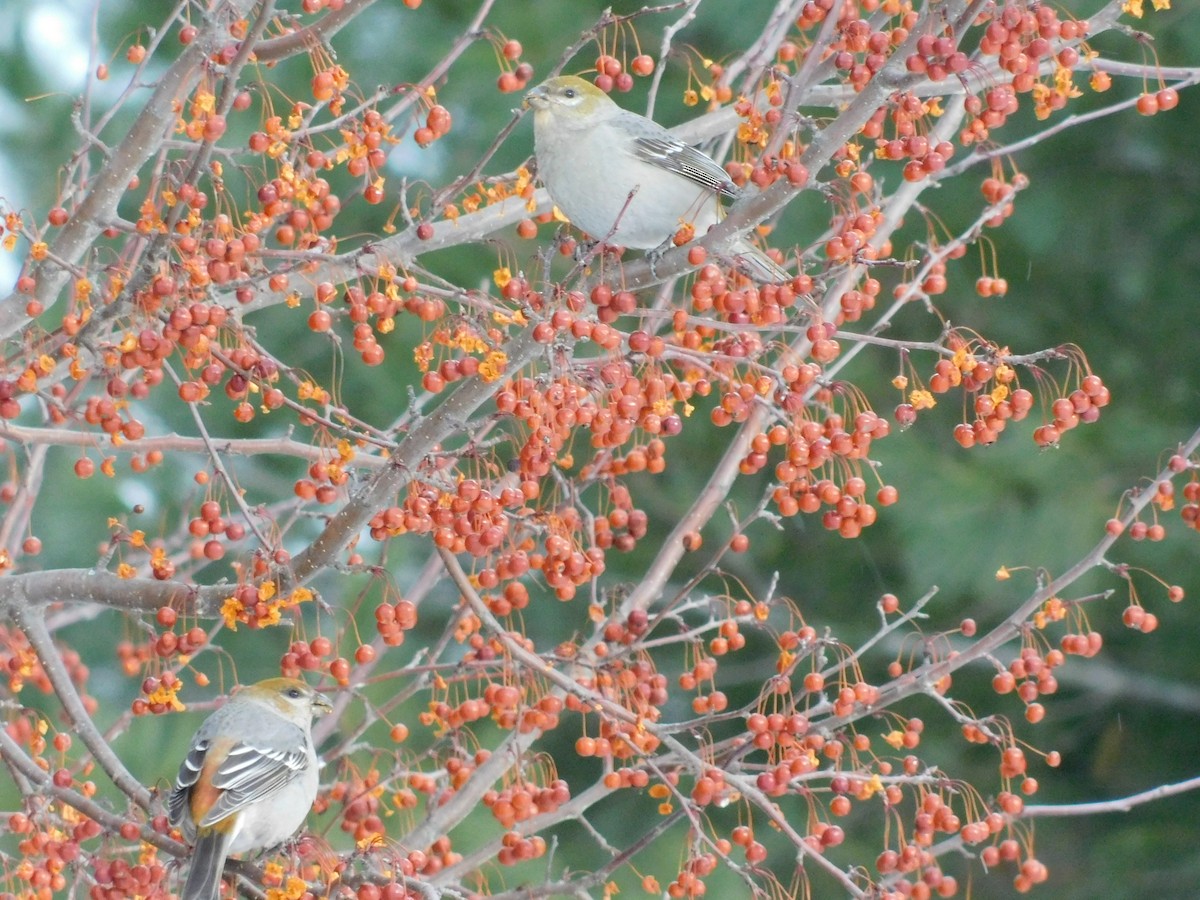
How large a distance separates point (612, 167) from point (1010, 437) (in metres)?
2.67

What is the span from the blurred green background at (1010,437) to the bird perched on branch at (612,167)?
6.34ft

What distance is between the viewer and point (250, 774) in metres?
3.26

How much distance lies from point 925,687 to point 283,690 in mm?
1567

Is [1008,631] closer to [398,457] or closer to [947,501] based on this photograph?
[398,457]

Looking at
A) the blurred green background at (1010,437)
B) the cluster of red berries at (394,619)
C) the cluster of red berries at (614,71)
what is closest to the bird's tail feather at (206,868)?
the cluster of red berries at (394,619)

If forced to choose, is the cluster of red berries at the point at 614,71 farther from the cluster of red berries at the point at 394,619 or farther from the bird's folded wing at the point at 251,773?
the bird's folded wing at the point at 251,773

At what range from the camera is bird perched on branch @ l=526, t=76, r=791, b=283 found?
11.2 ft

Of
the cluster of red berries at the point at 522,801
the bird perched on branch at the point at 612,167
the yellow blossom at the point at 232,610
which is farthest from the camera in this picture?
the bird perched on branch at the point at 612,167

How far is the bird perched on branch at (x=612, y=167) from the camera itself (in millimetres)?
3426

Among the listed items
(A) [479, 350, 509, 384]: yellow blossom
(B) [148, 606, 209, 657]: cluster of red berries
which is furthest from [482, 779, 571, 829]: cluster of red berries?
(A) [479, 350, 509, 384]: yellow blossom

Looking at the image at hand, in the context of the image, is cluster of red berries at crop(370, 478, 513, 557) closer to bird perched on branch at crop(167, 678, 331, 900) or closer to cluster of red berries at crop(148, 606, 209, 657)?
cluster of red berries at crop(148, 606, 209, 657)

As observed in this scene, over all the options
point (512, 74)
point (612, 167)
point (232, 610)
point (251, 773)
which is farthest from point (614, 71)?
point (251, 773)

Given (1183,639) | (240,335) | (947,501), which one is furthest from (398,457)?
(1183,639)

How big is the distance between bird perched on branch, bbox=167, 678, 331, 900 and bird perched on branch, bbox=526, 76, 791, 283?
1251 millimetres
